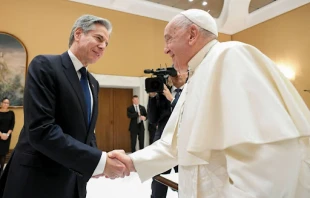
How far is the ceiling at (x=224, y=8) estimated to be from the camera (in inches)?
313

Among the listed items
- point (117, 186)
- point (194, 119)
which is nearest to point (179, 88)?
point (194, 119)

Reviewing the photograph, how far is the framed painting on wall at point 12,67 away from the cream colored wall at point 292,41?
A: 8.01 m

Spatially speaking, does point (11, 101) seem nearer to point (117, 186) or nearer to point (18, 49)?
point (18, 49)

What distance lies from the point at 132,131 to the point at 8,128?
3338 millimetres

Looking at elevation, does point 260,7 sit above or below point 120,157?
above

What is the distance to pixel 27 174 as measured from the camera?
1.19 meters

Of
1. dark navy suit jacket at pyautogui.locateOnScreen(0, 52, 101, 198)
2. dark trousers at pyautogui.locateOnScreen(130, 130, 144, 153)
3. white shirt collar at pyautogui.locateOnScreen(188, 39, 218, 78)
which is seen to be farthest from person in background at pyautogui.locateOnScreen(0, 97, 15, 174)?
white shirt collar at pyautogui.locateOnScreen(188, 39, 218, 78)

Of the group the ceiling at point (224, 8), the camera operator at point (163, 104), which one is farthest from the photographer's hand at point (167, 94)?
the ceiling at point (224, 8)

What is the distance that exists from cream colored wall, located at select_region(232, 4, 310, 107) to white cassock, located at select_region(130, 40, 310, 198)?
792cm

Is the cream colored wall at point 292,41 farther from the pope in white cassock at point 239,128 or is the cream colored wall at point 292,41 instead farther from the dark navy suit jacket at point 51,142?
the dark navy suit jacket at point 51,142

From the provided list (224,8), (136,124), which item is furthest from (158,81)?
(224,8)

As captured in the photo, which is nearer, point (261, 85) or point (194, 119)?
point (261, 85)

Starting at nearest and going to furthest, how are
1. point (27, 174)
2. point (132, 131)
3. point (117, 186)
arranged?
point (27, 174) < point (117, 186) < point (132, 131)

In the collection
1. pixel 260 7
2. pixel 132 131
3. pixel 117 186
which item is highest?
pixel 260 7
